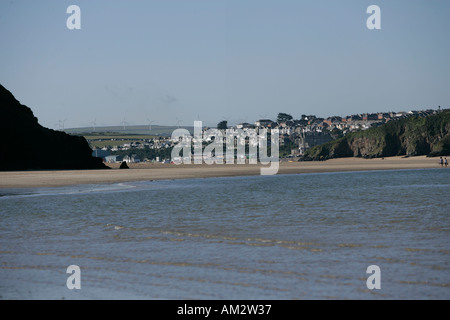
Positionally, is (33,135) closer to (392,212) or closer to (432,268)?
(392,212)

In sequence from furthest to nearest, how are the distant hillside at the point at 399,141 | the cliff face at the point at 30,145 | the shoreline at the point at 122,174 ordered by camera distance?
the distant hillside at the point at 399,141
the cliff face at the point at 30,145
the shoreline at the point at 122,174

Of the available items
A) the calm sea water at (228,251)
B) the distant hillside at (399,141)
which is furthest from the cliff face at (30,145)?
the distant hillside at (399,141)

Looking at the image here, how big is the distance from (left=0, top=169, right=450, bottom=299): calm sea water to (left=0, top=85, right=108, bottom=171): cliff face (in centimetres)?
4360

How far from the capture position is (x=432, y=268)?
10.6 meters

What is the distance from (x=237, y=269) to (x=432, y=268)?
3.55m

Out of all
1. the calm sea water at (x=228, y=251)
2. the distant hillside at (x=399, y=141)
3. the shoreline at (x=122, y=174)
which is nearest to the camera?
the calm sea water at (x=228, y=251)

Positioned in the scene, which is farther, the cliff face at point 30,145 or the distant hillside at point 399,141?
the distant hillside at point 399,141

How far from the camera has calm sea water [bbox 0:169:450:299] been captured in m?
9.48

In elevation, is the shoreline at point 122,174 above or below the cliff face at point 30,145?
below

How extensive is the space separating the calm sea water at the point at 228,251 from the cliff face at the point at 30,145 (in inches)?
1717

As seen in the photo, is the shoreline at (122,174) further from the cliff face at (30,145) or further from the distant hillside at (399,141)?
the distant hillside at (399,141)

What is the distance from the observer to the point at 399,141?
141125 mm

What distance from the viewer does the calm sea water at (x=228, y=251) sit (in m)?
9.48

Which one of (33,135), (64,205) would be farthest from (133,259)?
(33,135)
